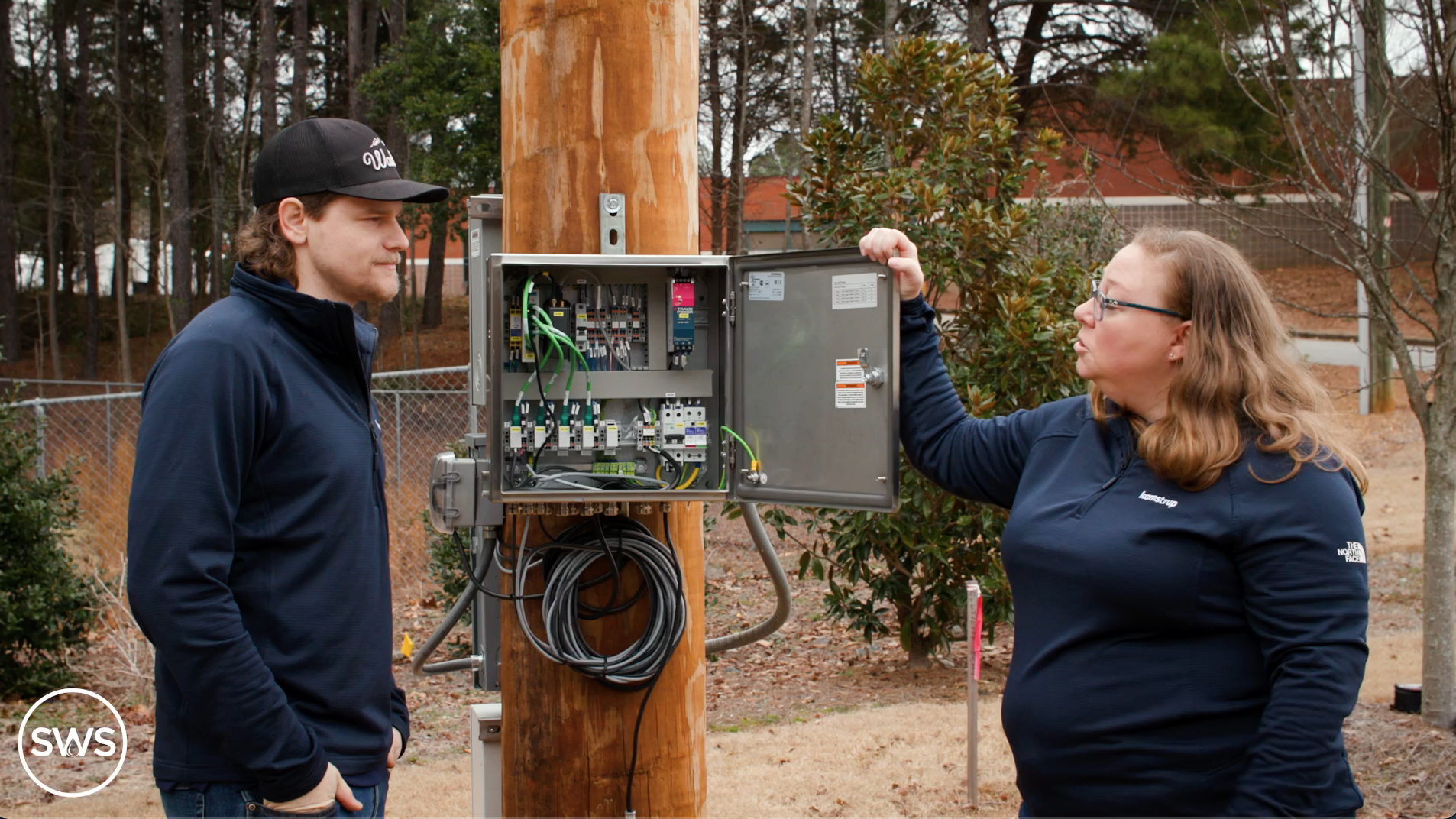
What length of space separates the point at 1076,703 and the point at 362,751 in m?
1.39

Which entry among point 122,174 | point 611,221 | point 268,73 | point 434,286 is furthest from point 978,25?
point 122,174

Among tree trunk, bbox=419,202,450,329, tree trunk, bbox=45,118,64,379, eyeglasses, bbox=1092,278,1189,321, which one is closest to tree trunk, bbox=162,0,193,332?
tree trunk, bbox=419,202,450,329

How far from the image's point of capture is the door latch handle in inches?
113

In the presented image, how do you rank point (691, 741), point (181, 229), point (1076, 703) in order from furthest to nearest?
point (181, 229) < point (691, 741) < point (1076, 703)

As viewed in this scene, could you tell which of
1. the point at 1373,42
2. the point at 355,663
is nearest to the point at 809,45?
the point at 1373,42

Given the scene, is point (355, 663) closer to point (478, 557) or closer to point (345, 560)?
point (345, 560)

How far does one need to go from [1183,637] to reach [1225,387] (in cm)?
50

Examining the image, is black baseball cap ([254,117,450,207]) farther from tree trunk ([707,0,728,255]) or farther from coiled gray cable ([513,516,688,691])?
tree trunk ([707,0,728,255])

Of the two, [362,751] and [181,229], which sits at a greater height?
[181,229]

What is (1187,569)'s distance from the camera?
2158mm

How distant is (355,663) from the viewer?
7.47ft

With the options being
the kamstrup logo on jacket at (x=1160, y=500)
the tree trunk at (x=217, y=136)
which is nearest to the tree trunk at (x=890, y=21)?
the kamstrup logo on jacket at (x=1160, y=500)

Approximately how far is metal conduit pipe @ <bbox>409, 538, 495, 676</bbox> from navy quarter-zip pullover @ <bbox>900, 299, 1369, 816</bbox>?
4.83 feet

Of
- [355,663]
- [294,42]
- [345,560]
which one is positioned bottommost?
[355,663]
